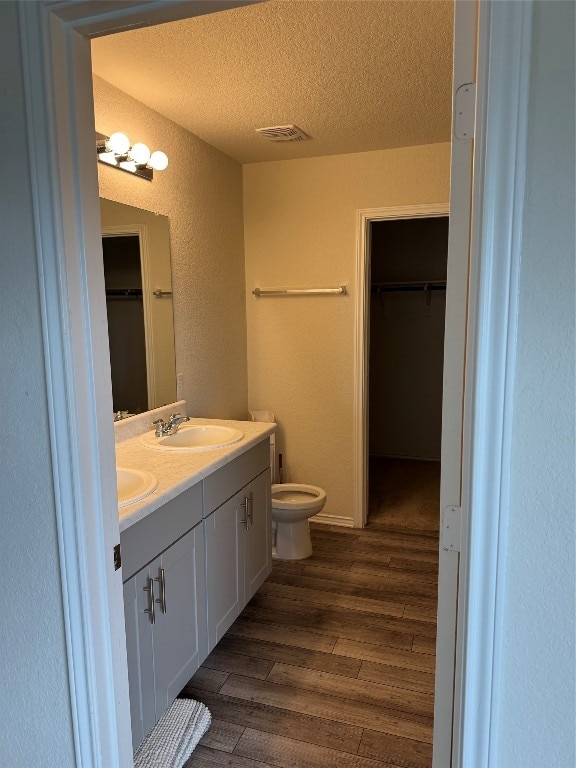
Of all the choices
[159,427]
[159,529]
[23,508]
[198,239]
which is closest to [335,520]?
[159,427]

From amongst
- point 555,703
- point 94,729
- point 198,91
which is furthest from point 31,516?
point 198,91

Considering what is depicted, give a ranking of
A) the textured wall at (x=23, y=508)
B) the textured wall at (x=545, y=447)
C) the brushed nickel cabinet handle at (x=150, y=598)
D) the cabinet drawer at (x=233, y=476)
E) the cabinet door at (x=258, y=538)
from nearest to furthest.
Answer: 1. the textured wall at (x=545, y=447)
2. the textured wall at (x=23, y=508)
3. the brushed nickel cabinet handle at (x=150, y=598)
4. the cabinet drawer at (x=233, y=476)
5. the cabinet door at (x=258, y=538)

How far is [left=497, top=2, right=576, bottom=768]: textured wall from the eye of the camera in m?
0.78

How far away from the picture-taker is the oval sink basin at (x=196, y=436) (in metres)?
2.52

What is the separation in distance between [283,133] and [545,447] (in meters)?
2.61

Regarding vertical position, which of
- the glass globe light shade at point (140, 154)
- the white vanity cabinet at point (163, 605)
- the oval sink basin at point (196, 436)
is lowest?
the white vanity cabinet at point (163, 605)

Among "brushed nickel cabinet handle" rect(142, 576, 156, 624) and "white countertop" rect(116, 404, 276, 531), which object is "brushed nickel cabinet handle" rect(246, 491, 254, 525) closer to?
"white countertop" rect(116, 404, 276, 531)

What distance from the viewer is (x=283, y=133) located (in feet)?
9.73

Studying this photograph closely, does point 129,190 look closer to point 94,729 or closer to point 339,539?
point 94,729

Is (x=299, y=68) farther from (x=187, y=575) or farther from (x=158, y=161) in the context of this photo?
(x=187, y=575)

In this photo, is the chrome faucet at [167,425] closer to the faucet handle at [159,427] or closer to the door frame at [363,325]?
the faucet handle at [159,427]

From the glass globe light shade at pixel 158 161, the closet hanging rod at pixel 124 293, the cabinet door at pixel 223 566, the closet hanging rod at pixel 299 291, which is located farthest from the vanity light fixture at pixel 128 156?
the cabinet door at pixel 223 566

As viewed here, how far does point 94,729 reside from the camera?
1206 mm

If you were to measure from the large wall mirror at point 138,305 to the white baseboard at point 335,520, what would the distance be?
5.20ft
